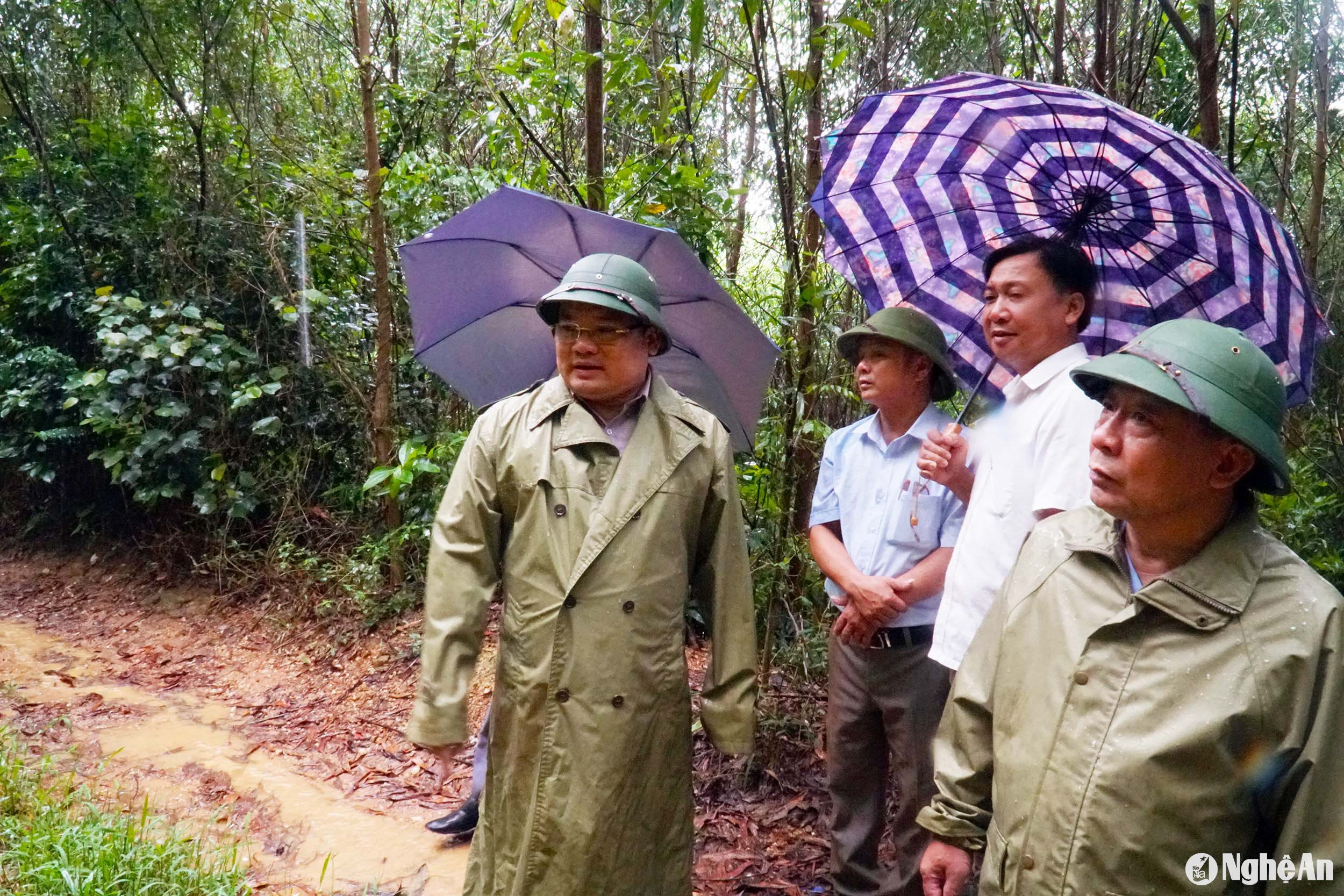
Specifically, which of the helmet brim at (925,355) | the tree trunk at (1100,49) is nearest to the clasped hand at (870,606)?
the helmet brim at (925,355)

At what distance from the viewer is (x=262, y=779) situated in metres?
3.98

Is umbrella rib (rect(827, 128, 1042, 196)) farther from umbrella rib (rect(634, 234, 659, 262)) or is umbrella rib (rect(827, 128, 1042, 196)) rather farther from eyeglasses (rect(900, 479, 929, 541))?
eyeglasses (rect(900, 479, 929, 541))

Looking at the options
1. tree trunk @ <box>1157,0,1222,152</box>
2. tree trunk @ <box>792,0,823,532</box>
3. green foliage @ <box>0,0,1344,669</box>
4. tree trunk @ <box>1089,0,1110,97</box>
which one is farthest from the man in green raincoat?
green foliage @ <box>0,0,1344,669</box>

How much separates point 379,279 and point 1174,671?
4.99 metres

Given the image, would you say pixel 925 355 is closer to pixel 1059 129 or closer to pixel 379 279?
pixel 1059 129

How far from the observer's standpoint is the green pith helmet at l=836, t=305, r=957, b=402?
2.49m

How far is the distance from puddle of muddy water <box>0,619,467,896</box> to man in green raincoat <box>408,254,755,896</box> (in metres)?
1.37

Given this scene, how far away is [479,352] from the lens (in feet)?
10.2

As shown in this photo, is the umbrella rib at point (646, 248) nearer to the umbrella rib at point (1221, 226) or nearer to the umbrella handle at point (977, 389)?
the umbrella handle at point (977, 389)

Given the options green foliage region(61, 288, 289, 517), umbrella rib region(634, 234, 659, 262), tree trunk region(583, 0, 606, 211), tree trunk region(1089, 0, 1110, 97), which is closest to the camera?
umbrella rib region(634, 234, 659, 262)

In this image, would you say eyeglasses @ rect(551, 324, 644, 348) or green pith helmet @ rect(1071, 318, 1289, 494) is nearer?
green pith helmet @ rect(1071, 318, 1289, 494)

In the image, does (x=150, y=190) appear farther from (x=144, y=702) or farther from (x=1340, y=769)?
(x=1340, y=769)

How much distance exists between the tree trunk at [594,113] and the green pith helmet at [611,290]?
1.55 meters

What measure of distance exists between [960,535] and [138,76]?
309 inches
